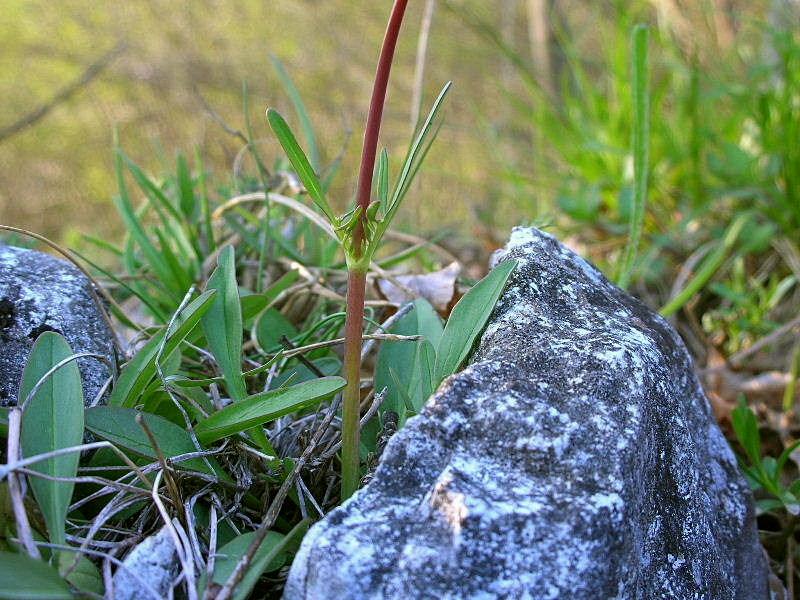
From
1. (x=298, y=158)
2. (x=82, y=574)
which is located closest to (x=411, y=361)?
(x=298, y=158)

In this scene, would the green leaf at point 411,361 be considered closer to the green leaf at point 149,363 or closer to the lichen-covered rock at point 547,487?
the lichen-covered rock at point 547,487

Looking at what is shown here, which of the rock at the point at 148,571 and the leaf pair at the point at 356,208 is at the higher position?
the leaf pair at the point at 356,208

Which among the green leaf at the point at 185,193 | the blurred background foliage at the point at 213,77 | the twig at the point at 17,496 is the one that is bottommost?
the twig at the point at 17,496

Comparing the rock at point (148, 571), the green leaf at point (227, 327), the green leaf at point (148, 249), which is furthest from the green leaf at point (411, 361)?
the green leaf at point (148, 249)

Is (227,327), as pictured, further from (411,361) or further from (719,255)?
(719,255)

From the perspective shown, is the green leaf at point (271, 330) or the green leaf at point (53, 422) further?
the green leaf at point (271, 330)

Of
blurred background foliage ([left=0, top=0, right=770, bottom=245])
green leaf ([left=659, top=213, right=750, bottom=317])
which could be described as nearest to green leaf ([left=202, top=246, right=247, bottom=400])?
green leaf ([left=659, top=213, right=750, bottom=317])

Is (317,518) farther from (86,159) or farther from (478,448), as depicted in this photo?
(86,159)
